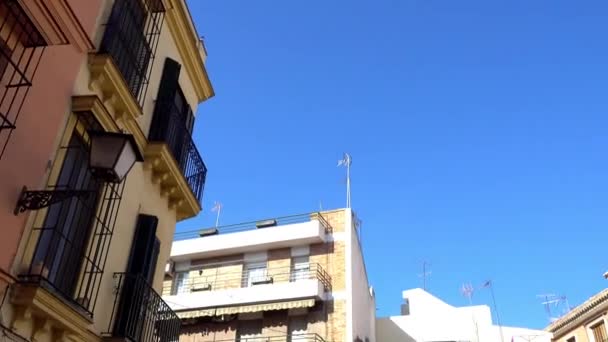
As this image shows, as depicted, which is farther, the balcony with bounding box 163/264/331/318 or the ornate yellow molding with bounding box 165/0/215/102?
the balcony with bounding box 163/264/331/318

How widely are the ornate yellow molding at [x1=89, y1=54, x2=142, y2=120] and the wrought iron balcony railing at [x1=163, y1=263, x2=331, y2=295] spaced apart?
676 inches

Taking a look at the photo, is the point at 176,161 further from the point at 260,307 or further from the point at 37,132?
the point at 260,307

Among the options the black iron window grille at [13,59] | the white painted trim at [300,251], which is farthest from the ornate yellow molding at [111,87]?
the white painted trim at [300,251]

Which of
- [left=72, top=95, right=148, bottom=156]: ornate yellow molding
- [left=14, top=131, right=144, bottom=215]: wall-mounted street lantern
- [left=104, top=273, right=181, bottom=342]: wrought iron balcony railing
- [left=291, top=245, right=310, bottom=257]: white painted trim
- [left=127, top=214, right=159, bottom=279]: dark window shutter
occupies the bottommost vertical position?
[left=104, top=273, right=181, bottom=342]: wrought iron balcony railing

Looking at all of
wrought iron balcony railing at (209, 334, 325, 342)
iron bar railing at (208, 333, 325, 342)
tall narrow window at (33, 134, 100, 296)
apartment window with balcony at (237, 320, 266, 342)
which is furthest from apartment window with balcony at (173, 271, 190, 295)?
tall narrow window at (33, 134, 100, 296)

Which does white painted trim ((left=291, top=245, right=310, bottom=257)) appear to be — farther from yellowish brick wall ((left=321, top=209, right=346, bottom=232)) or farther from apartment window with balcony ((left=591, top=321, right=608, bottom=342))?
apartment window with balcony ((left=591, top=321, right=608, bottom=342))

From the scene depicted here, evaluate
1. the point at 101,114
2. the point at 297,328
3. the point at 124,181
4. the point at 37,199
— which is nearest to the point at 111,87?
the point at 101,114

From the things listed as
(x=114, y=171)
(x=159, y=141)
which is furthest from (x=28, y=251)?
(x=159, y=141)

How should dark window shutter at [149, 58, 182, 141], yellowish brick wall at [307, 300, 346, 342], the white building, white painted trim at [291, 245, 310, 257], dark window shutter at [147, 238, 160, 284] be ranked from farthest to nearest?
1. the white building
2. white painted trim at [291, 245, 310, 257]
3. yellowish brick wall at [307, 300, 346, 342]
4. dark window shutter at [149, 58, 182, 141]
5. dark window shutter at [147, 238, 160, 284]

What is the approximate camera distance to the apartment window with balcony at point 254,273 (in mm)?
26703

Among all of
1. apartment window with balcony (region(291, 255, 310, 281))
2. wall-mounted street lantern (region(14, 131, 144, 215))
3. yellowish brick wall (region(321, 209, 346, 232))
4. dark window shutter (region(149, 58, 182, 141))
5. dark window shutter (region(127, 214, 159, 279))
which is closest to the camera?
wall-mounted street lantern (region(14, 131, 144, 215))

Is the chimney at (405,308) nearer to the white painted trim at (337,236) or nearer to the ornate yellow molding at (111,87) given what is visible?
the white painted trim at (337,236)

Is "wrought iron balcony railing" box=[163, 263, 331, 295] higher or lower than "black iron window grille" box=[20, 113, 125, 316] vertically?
higher

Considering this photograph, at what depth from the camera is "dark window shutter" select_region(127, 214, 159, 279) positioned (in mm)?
9148
